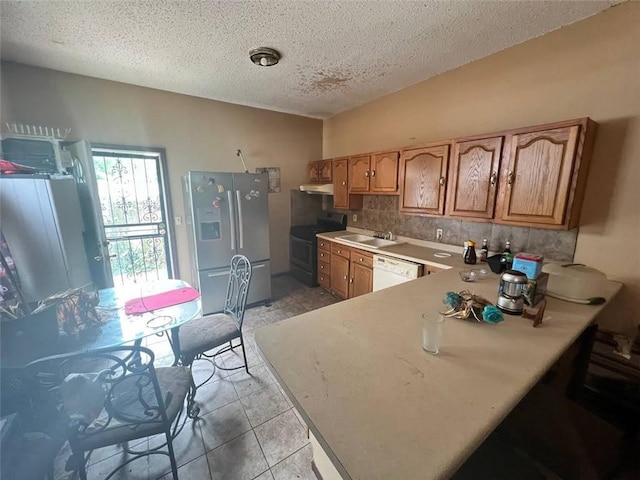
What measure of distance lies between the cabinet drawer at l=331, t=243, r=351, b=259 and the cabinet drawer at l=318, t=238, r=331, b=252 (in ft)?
0.33

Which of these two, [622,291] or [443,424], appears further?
[622,291]

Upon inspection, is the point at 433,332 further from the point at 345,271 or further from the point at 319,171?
the point at 319,171

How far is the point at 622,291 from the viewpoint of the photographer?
5.61 feet

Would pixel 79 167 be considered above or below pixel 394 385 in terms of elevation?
above

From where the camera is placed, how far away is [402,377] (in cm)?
84

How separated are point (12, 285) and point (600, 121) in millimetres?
3983

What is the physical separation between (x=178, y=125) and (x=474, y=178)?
3373 mm

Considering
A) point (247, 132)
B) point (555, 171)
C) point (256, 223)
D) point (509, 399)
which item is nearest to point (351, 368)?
point (509, 399)

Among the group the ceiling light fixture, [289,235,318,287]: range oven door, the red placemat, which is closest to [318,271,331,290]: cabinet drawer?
[289,235,318,287]: range oven door

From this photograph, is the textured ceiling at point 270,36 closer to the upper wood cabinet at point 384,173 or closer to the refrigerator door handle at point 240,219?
the upper wood cabinet at point 384,173

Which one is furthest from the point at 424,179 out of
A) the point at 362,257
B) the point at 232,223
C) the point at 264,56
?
the point at 232,223

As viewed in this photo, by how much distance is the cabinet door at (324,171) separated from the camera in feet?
12.6

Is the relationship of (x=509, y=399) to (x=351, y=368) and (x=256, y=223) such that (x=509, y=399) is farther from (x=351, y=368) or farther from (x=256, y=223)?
(x=256, y=223)

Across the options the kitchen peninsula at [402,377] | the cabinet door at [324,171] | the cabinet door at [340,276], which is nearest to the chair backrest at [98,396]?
the kitchen peninsula at [402,377]
